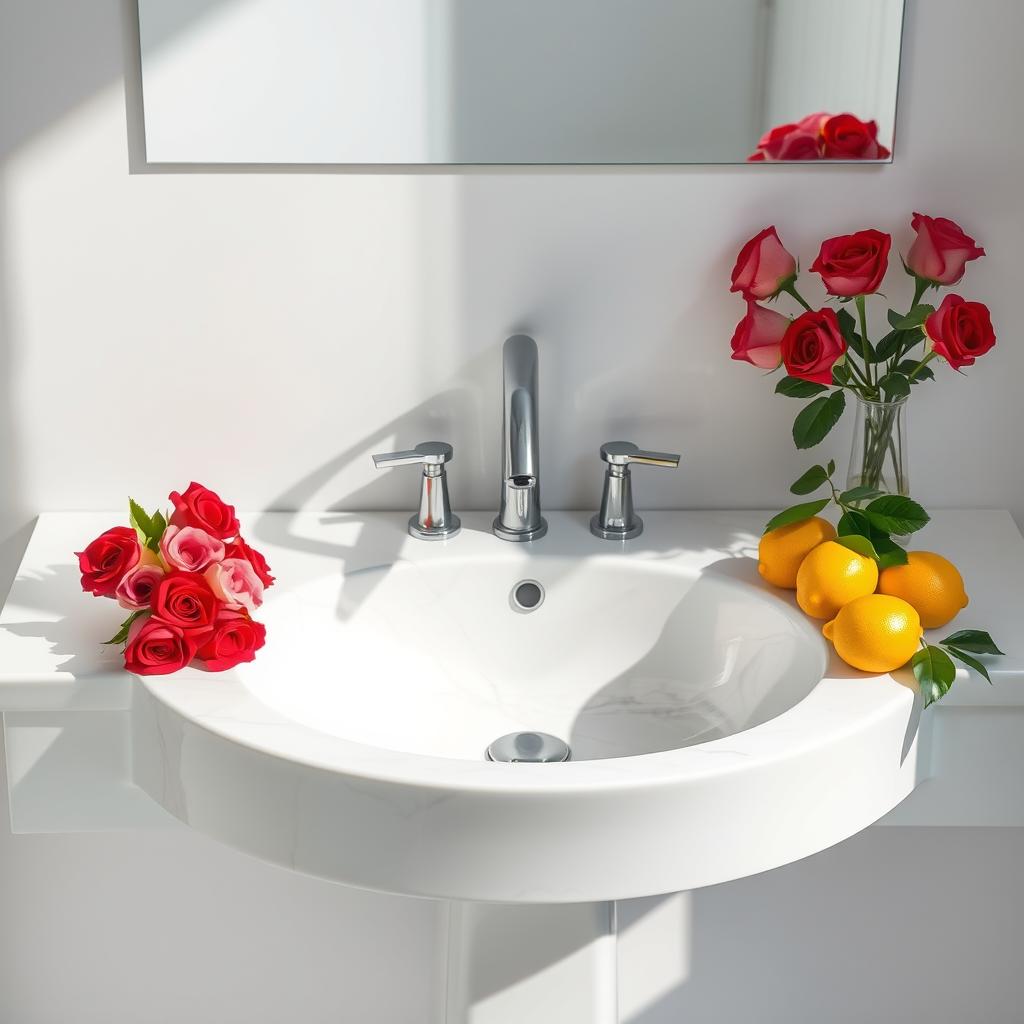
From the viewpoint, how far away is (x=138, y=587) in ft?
3.39

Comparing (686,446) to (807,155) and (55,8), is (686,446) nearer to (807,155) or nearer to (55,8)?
(807,155)

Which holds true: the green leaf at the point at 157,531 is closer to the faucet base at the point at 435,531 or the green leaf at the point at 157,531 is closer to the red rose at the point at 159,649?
the red rose at the point at 159,649

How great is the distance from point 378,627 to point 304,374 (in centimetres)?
28

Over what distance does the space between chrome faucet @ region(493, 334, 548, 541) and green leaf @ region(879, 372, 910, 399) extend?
0.32 m

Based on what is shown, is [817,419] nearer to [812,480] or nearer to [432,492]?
[812,480]

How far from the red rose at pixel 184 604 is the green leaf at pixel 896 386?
0.63 m

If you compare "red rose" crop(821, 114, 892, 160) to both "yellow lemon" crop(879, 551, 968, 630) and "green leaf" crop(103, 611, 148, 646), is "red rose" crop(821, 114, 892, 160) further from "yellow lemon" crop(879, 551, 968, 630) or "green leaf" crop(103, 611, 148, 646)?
"green leaf" crop(103, 611, 148, 646)

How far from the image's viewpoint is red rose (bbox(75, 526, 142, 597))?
40.6 inches

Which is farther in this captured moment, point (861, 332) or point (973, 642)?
point (861, 332)

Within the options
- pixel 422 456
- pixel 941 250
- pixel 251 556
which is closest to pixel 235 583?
pixel 251 556

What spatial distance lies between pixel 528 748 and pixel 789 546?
11.5 inches

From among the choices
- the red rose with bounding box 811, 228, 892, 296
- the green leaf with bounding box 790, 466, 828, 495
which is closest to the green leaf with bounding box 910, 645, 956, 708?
the green leaf with bounding box 790, 466, 828, 495

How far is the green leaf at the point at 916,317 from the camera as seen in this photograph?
1158mm

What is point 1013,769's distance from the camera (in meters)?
1.07
